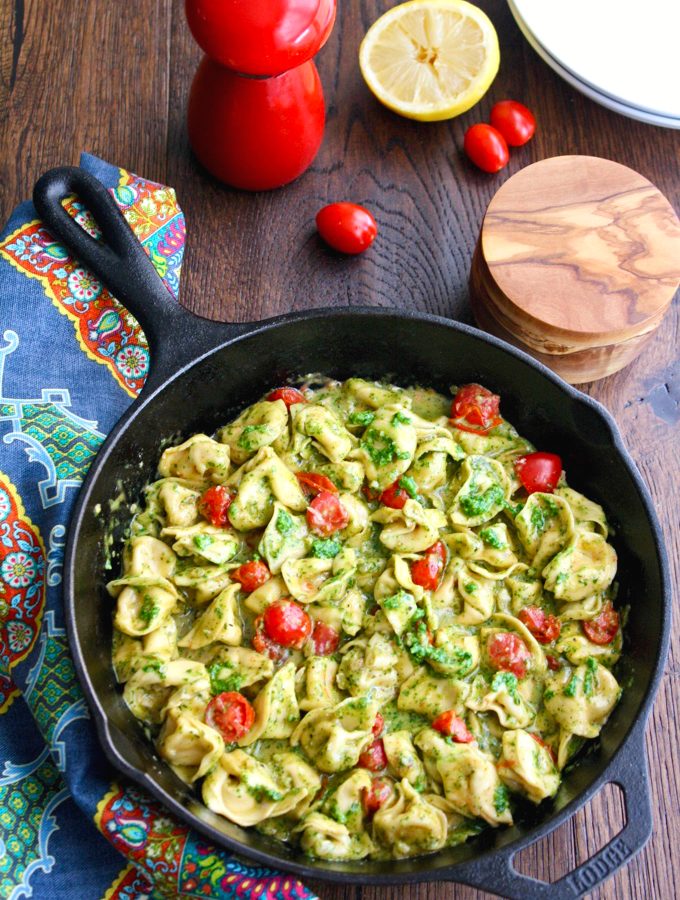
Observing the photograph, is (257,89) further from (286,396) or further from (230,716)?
(230,716)

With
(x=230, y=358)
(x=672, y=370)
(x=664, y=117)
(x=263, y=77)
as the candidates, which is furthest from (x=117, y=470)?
(x=664, y=117)

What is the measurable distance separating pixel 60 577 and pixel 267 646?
0.81 m

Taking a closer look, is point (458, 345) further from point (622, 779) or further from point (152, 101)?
point (152, 101)

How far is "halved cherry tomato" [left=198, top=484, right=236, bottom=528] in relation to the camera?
398cm

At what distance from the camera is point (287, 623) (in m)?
3.71

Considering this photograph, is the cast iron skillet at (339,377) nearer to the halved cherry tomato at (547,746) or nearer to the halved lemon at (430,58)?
the halved cherry tomato at (547,746)

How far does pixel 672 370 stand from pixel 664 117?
1267 mm

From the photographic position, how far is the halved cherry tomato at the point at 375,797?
3480 millimetres

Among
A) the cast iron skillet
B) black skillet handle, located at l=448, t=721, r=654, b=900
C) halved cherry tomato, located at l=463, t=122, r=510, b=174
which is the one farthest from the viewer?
halved cherry tomato, located at l=463, t=122, r=510, b=174

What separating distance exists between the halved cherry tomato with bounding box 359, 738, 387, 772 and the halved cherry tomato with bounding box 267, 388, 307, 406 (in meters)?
1.48

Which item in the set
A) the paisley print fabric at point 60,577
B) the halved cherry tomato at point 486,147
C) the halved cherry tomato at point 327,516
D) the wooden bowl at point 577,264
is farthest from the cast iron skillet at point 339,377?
the halved cherry tomato at point 486,147

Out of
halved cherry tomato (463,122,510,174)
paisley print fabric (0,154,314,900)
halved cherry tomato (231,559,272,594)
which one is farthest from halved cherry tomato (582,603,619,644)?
halved cherry tomato (463,122,510,174)

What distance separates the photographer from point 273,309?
15.6 feet

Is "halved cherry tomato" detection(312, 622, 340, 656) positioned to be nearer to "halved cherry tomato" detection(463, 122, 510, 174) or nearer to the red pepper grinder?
the red pepper grinder
